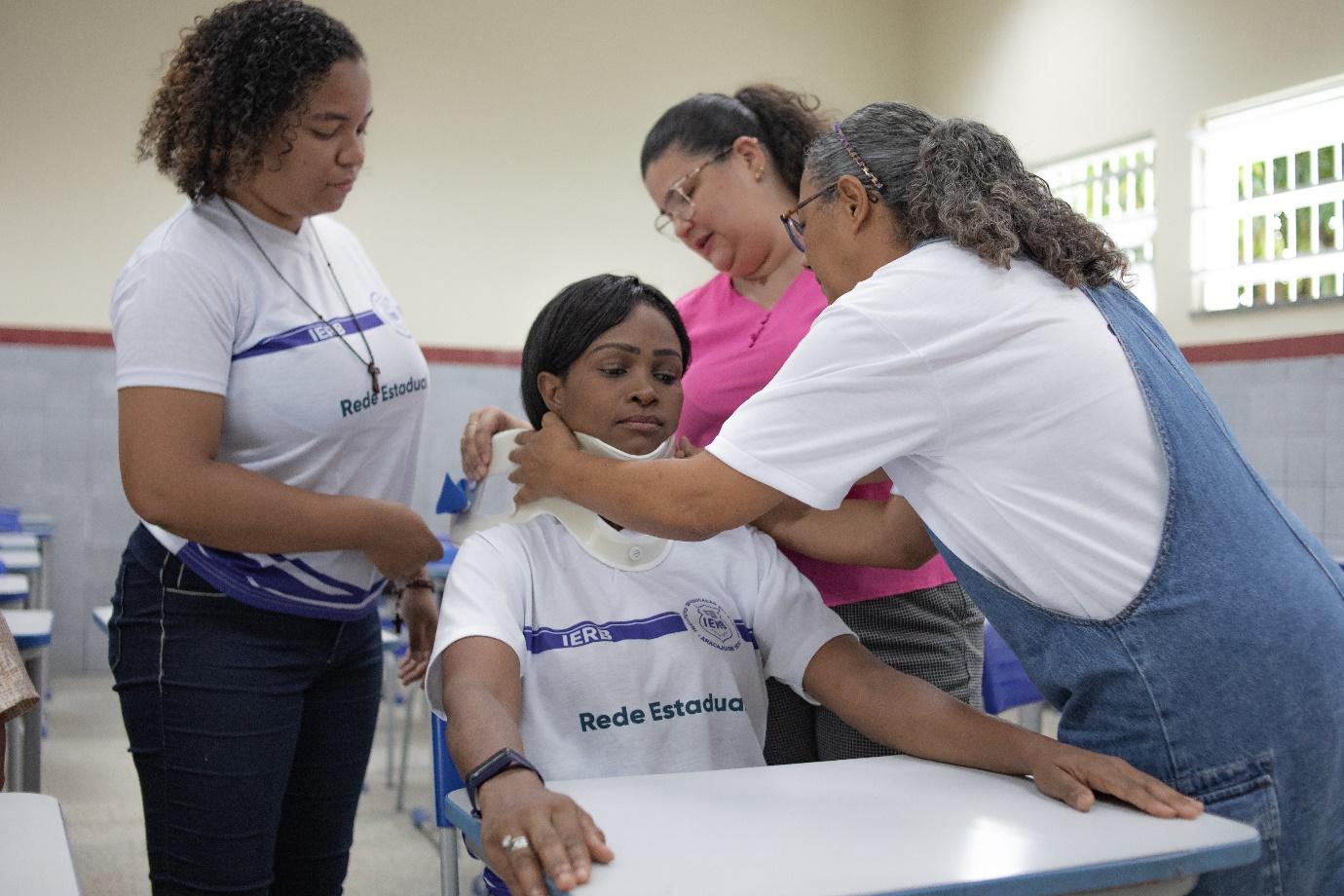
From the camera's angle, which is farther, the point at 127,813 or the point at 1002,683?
the point at 127,813

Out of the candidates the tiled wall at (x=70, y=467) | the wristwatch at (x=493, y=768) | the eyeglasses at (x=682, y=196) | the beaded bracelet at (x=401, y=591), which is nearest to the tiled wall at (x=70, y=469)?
the tiled wall at (x=70, y=467)

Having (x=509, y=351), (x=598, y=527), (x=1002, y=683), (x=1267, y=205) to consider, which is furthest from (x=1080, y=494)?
(x=509, y=351)

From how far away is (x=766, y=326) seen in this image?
1877 millimetres

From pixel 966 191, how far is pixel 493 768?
760mm

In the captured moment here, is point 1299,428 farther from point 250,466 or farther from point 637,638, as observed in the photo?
point 250,466

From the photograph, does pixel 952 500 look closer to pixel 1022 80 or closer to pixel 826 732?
pixel 826 732

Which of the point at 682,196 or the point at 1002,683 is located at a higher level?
the point at 682,196

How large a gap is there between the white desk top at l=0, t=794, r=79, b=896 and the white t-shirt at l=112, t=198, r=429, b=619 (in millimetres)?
535

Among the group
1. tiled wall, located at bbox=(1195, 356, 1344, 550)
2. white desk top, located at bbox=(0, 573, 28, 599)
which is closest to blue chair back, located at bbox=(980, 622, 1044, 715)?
white desk top, located at bbox=(0, 573, 28, 599)

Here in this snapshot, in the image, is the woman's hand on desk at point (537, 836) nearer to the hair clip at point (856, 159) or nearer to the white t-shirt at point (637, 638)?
the white t-shirt at point (637, 638)

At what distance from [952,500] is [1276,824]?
42 cm

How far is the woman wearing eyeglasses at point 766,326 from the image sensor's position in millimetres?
1717

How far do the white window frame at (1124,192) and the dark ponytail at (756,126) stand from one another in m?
4.67

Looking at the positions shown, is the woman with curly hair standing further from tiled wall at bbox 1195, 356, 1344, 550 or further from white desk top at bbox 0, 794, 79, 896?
tiled wall at bbox 1195, 356, 1344, 550
